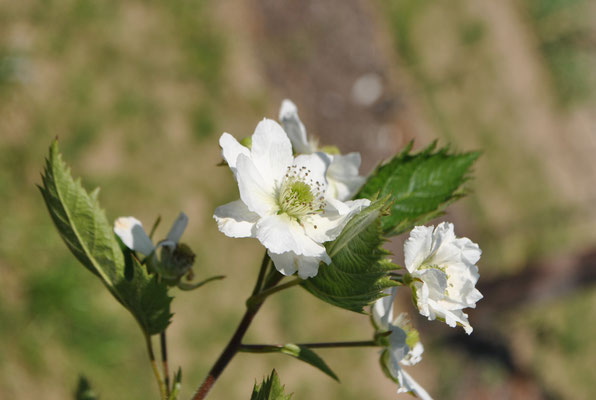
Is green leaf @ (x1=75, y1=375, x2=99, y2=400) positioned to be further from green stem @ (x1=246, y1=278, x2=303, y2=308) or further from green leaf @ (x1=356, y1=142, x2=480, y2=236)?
green leaf @ (x1=356, y1=142, x2=480, y2=236)

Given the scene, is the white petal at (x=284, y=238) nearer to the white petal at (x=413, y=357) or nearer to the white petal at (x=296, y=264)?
the white petal at (x=296, y=264)

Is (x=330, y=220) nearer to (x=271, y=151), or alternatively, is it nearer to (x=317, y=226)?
(x=317, y=226)

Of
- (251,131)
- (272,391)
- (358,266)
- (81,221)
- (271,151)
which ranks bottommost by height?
(272,391)

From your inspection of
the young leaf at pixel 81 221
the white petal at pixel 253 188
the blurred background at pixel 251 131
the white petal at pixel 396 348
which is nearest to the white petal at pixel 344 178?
the white petal at pixel 253 188

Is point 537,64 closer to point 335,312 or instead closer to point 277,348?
point 335,312

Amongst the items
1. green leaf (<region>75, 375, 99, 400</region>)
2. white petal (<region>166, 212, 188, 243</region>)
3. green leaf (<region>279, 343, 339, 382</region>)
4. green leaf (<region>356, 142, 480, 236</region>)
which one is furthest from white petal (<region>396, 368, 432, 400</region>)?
green leaf (<region>75, 375, 99, 400</region>)

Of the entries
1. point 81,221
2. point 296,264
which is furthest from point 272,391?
point 81,221

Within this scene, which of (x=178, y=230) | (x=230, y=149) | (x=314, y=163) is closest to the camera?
(x=230, y=149)
